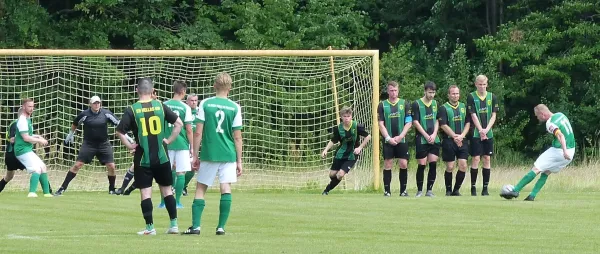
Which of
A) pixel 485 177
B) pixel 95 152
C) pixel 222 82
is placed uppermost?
pixel 222 82

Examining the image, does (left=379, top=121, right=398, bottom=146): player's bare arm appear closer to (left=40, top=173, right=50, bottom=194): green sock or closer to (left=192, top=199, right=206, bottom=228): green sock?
(left=40, top=173, right=50, bottom=194): green sock

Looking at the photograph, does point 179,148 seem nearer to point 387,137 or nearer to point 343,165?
point 387,137

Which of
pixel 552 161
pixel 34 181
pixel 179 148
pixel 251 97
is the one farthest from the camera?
pixel 251 97

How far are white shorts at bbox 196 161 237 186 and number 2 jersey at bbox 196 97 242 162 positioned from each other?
0.06m

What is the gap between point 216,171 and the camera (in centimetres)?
1365

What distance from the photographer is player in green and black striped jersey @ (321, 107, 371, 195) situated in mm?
21578

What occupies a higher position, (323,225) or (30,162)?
(30,162)

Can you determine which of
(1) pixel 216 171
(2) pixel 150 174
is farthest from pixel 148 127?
(1) pixel 216 171

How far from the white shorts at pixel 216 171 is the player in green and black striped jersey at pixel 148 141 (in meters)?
0.41

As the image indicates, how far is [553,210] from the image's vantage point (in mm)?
17094

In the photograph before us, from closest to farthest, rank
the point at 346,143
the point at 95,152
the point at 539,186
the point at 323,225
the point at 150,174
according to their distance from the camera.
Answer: the point at 150,174
the point at 323,225
the point at 539,186
the point at 346,143
the point at 95,152

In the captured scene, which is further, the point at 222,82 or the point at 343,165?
the point at 343,165

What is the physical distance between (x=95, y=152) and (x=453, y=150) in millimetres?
6085

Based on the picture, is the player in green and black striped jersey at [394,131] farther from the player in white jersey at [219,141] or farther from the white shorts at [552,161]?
the player in white jersey at [219,141]
